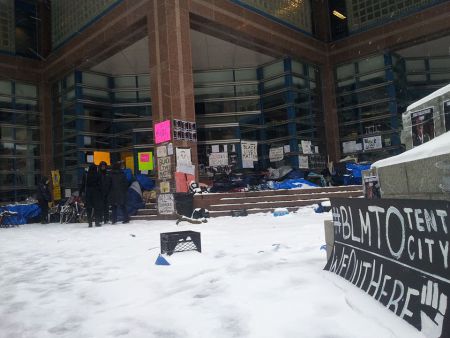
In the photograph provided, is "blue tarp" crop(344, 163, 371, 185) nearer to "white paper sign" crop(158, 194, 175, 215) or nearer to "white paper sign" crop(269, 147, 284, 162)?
"white paper sign" crop(269, 147, 284, 162)

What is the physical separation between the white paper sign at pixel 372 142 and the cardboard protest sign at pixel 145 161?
10492mm

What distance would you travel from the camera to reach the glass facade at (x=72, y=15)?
17777mm

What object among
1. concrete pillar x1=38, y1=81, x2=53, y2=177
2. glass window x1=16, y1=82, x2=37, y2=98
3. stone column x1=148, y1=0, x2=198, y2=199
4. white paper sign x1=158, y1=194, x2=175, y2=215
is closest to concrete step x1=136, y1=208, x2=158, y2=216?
white paper sign x1=158, y1=194, x2=175, y2=215

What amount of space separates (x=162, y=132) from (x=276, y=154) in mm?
7550

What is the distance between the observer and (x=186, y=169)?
46.3ft

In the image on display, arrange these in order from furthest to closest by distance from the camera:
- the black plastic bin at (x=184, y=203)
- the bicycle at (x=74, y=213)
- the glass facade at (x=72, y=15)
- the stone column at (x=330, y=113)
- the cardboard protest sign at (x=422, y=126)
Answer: the stone column at (x=330, y=113), the glass facade at (x=72, y=15), the bicycle at (x=74, y=213), the black plastic bin at (x=184, y=203), the cardboard protest sign at (x=422, y=126)

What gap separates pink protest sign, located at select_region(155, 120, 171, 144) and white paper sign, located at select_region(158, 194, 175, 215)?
1988mm

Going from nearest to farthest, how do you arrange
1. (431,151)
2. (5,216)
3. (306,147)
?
(431,151) < (5,216) < (306,147)

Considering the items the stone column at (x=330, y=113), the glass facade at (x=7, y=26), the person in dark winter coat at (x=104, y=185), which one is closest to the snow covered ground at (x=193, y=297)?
the person in dark winter coat at (x=104, y=185)

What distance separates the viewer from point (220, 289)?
387cm

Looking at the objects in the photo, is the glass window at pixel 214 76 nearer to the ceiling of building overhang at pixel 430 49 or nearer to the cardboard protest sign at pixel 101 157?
the cardboard protest sign at pixel 101 157

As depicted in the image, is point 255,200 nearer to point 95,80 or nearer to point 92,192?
point 92,192

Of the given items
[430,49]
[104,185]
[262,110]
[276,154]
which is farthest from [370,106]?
[104,185]

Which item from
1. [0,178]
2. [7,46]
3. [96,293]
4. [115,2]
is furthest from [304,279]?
[7,46]
